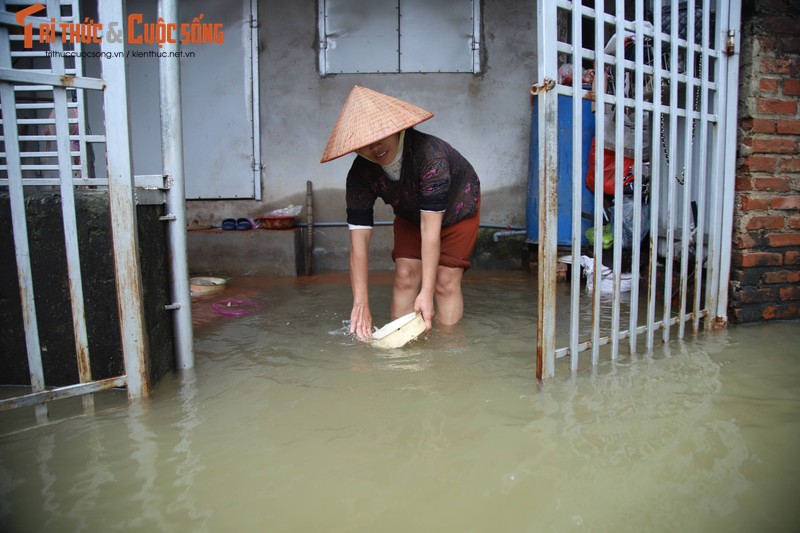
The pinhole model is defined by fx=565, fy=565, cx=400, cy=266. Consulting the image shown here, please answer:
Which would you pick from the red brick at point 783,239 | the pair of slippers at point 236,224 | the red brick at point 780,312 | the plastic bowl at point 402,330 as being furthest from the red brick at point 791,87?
the pair of slippers at point 236,224

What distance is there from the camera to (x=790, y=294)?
130 inches

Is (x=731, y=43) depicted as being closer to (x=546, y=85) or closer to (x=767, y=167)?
(x=767, y=167)

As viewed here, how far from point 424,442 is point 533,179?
4.24 m

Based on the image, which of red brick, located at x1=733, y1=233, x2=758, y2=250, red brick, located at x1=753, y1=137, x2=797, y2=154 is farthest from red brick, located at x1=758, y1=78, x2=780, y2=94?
red brick, located at x1=733, y1=233, x2=758, y2=250

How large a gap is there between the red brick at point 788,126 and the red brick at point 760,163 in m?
0.16

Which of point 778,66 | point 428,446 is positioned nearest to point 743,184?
point 778,66

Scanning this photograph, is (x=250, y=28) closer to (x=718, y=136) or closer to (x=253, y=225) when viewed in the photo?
(x=253, y=225)

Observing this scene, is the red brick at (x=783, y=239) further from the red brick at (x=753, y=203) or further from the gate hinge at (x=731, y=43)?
the gate hinge at (x=731, y=43)

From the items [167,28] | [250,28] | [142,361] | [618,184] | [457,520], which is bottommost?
[457,520]

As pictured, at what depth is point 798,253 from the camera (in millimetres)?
3277

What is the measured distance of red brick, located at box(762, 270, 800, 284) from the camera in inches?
127

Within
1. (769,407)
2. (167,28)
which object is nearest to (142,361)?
(167,28)

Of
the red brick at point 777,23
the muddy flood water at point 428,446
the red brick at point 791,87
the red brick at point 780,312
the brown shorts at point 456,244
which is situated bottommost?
the muddy flood water at point 428,446

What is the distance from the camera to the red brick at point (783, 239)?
3.21m
